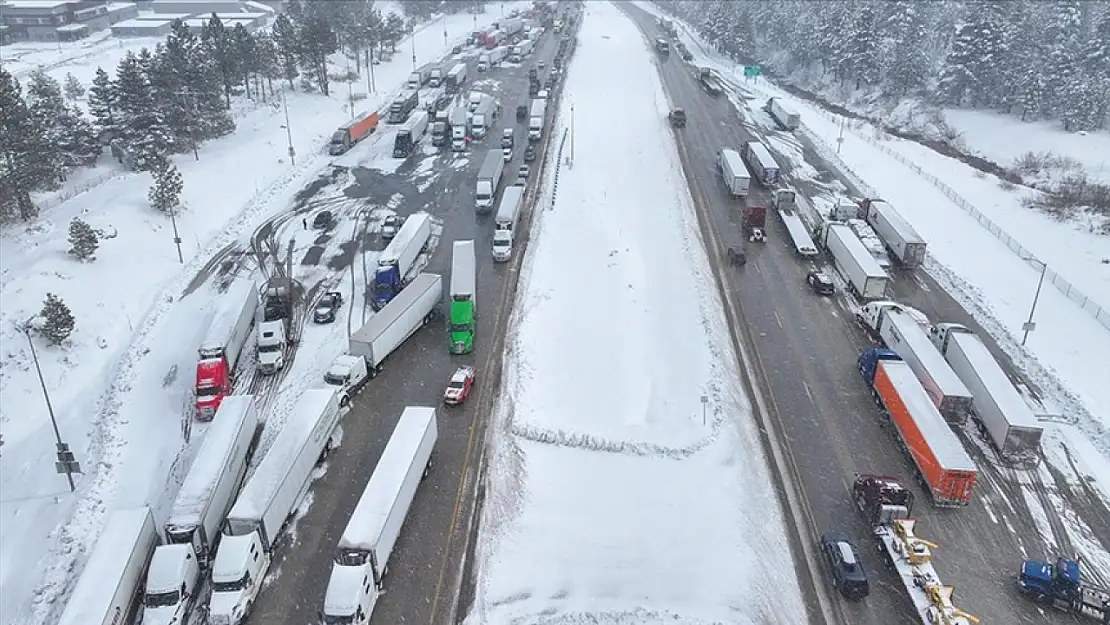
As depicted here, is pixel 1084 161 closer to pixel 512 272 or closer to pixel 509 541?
pixel 512 272

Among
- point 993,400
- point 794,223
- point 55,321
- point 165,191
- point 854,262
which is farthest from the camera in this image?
point 794,223

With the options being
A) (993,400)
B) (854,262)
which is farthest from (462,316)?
(993,400)

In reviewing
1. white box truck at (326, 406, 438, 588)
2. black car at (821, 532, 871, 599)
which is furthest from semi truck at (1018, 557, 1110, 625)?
white box truck at (326, 406, 438, 588)

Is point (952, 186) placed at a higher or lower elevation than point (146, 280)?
higher

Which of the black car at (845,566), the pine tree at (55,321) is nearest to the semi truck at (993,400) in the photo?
the black car at (845,566)

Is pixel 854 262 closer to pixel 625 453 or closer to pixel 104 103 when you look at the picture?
pixel 625 453

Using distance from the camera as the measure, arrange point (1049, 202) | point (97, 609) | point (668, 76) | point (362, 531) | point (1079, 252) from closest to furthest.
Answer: point (97, 609) < point (362, 531) < point (1079, 252) < point (1049, 202) < point (668, 76)

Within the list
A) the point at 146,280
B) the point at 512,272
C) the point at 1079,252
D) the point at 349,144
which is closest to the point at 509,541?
the point at 512,272
